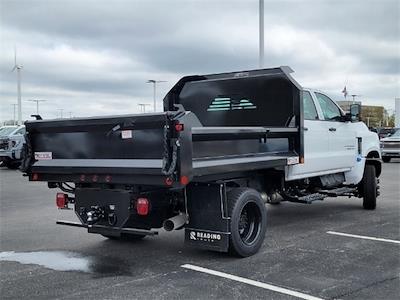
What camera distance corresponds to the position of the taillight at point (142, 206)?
614cm

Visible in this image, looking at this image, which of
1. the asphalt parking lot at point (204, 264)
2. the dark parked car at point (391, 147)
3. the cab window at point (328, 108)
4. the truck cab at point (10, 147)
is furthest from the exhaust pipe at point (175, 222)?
the dark parked car at point (391, 147)

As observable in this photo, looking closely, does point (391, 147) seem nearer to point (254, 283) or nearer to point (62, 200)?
point (62, 200)

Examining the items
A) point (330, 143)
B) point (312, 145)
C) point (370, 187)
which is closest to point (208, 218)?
point (312, 145)

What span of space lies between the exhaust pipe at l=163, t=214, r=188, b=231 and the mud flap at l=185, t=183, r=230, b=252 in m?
0.08

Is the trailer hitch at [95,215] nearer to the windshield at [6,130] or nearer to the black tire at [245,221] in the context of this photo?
the black tire at [245,221]

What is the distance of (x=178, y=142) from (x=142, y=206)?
3.30ft

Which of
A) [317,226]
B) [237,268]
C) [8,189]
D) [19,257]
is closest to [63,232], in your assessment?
[19,257]

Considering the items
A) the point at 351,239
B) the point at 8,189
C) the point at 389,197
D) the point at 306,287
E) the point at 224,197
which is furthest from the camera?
the point at 8,189

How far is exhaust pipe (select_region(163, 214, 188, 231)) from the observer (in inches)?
258

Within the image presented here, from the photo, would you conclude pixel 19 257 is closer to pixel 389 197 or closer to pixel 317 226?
pixel 317 226

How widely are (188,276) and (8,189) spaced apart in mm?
10532

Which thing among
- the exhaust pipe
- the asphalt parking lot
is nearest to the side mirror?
the asphalt parking lot

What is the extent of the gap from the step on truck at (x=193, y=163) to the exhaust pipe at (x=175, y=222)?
0.04 ft

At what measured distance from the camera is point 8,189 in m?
15.0
